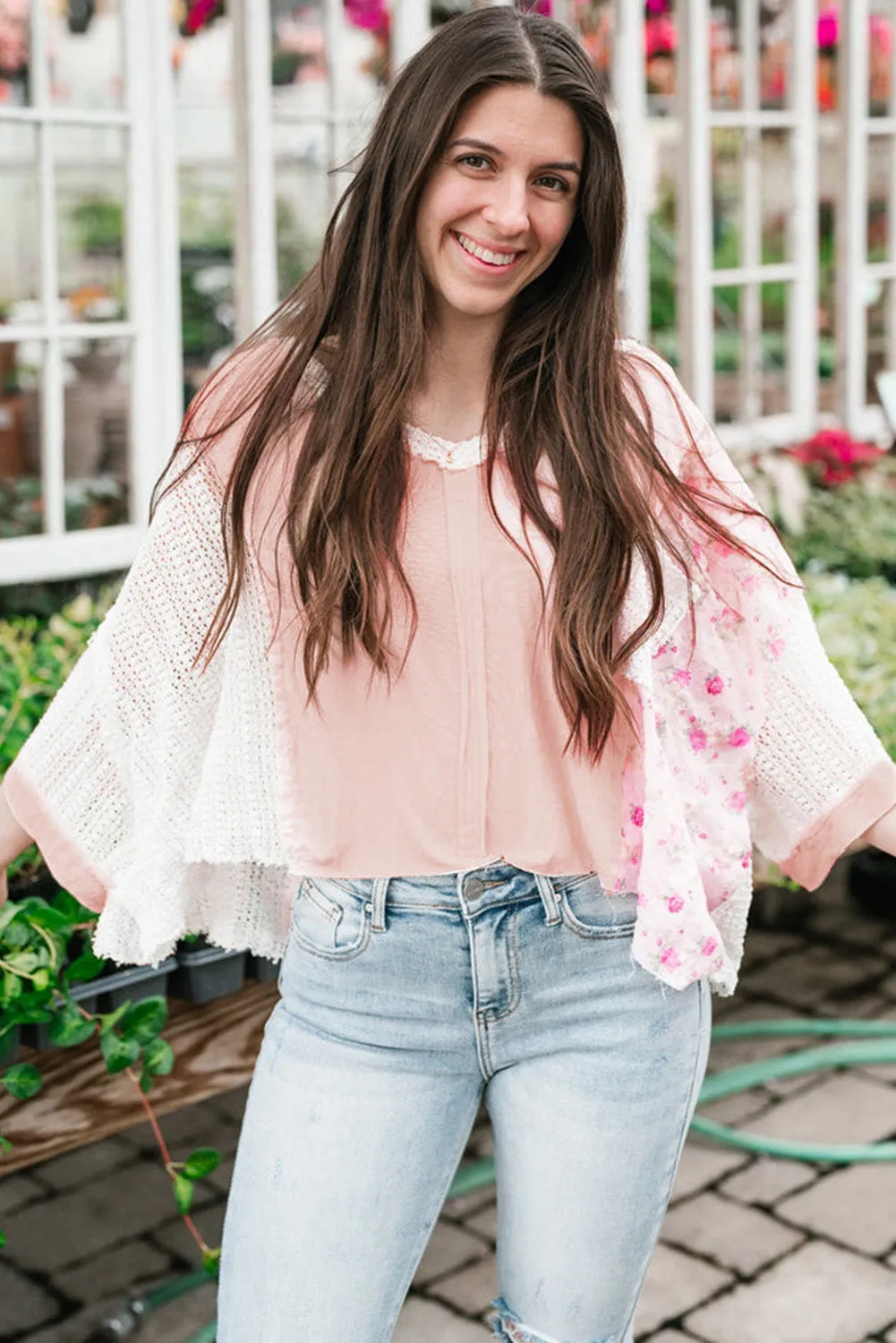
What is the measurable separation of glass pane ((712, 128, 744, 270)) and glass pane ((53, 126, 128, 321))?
2.11m

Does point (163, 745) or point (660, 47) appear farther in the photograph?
point (660, 47)

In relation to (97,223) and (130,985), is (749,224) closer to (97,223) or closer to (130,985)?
(97,223)

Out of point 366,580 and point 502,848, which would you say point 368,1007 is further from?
point 366,580

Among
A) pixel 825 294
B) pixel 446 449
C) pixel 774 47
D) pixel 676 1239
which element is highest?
pixel 774 47


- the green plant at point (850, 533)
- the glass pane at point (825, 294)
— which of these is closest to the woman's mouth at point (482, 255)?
the green plant at point (850, 533)

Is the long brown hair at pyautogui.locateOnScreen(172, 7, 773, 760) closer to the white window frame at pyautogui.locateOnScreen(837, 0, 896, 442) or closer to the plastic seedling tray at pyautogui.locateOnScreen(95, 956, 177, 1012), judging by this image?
the plastic seedling tray at pyautogui.locateOnScreen(95, 956, 177, 1012)

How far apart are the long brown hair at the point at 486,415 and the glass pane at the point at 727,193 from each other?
4281 millimetres

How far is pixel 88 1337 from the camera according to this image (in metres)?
2.90

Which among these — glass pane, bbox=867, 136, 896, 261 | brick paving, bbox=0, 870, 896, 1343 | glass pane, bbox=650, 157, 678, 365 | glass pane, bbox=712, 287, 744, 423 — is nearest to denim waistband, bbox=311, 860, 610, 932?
brick paving, bbox=0, 870, 896, 1343

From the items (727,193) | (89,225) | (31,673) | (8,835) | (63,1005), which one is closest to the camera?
(8,835)

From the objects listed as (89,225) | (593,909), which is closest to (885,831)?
(593,909)

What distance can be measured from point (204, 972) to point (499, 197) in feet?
4.61

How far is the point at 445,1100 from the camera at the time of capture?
1711mm

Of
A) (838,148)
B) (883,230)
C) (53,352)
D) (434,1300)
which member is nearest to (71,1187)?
(434,1300)
